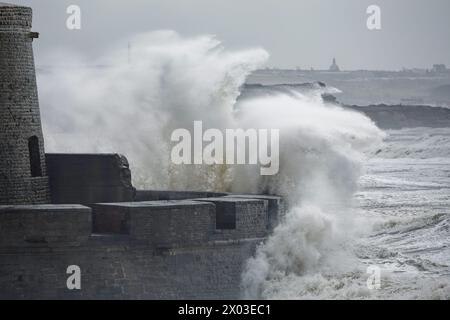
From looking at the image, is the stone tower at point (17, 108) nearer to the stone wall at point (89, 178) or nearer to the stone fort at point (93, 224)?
the stone fort at point (93, 224)

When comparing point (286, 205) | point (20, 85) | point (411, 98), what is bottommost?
point (411, 98)

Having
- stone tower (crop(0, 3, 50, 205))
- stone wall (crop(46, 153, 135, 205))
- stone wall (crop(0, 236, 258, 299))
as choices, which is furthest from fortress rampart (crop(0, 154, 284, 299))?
stone wall (crop(46, 153, 135, 205))

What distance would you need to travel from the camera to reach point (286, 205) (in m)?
20.9

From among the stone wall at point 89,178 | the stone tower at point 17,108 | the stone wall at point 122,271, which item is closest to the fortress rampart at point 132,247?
the stone wall at point 122,271

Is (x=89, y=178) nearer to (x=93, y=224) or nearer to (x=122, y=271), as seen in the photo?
(x=93, y=224)

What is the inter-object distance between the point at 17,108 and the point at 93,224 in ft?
5.75

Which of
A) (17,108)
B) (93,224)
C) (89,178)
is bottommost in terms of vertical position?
(93,224)

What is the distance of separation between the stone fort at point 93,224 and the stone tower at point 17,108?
0.04 feet

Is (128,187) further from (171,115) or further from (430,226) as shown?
(430,226)

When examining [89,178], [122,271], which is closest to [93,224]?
[122,271]

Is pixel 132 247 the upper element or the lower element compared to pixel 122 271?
upper

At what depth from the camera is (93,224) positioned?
19.1 m

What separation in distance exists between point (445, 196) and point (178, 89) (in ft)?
39.8
